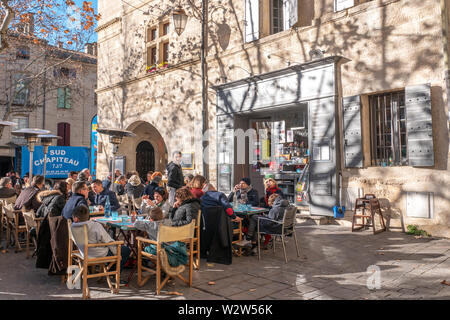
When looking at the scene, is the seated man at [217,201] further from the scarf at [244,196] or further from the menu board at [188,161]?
the menu board at [188,161]

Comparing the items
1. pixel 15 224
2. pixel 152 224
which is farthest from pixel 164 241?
pixel 15 224

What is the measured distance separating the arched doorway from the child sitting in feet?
36.6

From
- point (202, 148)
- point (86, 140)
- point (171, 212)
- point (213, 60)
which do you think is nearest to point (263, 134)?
point (202, 148)

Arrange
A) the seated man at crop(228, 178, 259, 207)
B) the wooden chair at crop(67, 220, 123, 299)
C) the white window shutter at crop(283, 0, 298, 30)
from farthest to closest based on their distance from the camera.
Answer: the white window shutter at crop(283, 0, 298, 30) < the seated man at crop(228, 178, 259, 207) < the wooden chair at crop(67, 220, 123, 299)

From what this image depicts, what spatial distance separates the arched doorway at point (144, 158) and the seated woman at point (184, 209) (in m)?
10.8

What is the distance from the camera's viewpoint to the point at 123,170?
14430 millimetres

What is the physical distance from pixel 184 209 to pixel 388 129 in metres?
5.00

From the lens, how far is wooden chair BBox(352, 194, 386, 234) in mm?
7046

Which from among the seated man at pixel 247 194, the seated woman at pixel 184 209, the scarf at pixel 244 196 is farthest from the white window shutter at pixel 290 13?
the seated woman at pixel 184 209

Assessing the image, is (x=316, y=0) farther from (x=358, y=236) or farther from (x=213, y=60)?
(x=358, y=236)

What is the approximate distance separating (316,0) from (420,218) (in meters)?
5.35

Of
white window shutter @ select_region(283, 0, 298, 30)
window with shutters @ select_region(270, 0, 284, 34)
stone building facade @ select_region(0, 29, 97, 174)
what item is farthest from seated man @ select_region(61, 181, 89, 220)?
stone building facade @ select_region(0, 29, 97, 174)

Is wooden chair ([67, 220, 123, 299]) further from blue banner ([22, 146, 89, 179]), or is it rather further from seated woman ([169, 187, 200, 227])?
blue banner ([22, 146, 89, 179])

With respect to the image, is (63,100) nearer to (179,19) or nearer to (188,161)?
(188,161)
